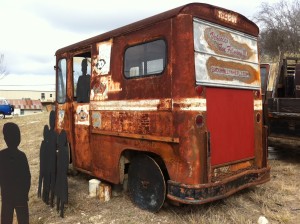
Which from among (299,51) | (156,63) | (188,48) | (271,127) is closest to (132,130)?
(156,63)

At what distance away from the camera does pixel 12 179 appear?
11.6 ft

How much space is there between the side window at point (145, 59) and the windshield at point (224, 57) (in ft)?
1.64

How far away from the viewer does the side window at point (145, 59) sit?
14.5 feet

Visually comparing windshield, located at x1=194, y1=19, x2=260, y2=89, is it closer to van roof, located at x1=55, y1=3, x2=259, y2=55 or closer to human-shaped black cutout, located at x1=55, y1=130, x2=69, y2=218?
van roof, located at x1=55, y1=3, x2=259, y2=55

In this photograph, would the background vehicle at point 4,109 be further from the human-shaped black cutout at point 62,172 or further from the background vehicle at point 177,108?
the human-shaped black cutout at point 62,172

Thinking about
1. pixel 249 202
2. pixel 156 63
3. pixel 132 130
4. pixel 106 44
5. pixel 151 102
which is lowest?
pixel 249 202

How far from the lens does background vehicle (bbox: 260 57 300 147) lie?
7070 mm

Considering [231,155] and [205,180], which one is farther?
[231,155]

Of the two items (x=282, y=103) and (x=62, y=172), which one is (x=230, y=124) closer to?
(x=62, y=172)

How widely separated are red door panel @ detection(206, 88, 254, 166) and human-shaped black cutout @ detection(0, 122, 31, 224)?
2350 millimetres

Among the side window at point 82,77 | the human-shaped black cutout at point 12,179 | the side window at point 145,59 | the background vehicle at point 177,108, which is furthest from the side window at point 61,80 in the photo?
the human-shaped black cutout at point 12,179

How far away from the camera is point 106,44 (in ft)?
17.5

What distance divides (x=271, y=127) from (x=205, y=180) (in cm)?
407

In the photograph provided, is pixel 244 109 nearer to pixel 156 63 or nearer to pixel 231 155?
pixel 231 155
